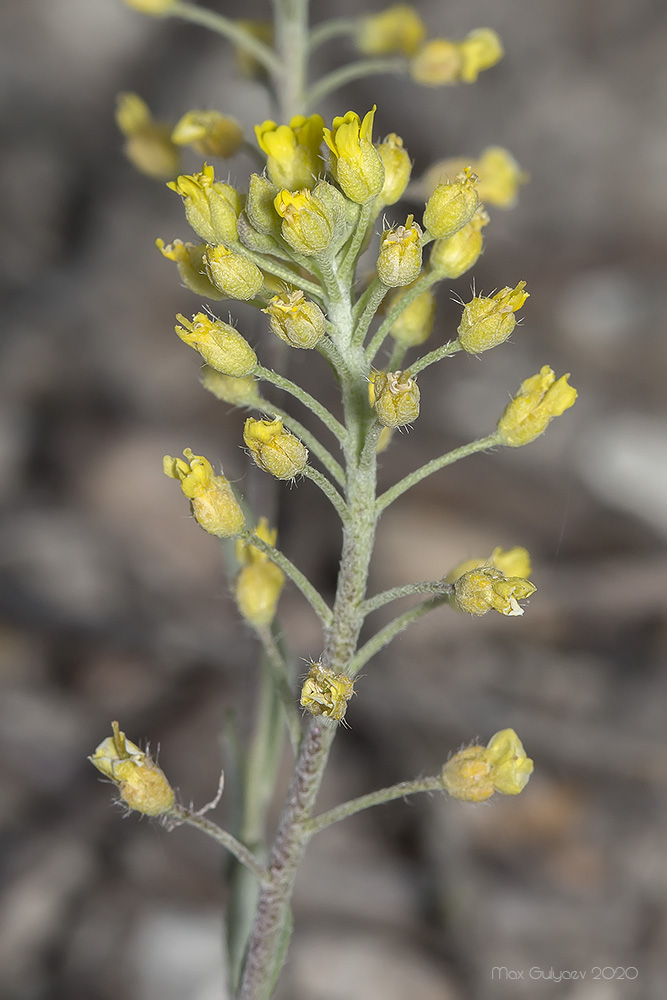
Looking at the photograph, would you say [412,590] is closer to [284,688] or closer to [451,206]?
[284,688]

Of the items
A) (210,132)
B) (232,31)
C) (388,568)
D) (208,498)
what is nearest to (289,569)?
(208,498)

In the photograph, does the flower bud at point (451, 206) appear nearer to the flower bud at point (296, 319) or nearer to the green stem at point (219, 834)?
the flower bud at point (296, 319)

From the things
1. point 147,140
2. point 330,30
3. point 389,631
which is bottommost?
point 389,631

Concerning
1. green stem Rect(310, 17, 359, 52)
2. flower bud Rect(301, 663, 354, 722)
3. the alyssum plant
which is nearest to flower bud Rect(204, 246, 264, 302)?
the alyssum plant

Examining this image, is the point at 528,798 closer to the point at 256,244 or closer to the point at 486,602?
the point at 486,602

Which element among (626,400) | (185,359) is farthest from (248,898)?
(185,359)

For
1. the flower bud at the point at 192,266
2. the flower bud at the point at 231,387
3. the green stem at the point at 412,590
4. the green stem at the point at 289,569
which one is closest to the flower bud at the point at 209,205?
the flower bud at the point at 192,266
